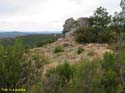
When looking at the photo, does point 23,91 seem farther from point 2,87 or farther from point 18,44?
point 18,44

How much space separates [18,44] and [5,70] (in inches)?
29.1

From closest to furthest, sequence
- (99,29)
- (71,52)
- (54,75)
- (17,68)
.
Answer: (54,75) → (17,68) → (71,52) → (99,29)

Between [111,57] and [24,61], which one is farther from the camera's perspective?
[111,57]

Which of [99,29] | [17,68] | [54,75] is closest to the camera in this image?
[54,75]

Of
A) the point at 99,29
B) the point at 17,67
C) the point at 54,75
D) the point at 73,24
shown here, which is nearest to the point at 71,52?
the point at 99,29

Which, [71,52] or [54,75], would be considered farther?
[71,52]

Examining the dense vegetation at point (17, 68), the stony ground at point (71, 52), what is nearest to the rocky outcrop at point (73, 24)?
the stony ground at point (71, 52)

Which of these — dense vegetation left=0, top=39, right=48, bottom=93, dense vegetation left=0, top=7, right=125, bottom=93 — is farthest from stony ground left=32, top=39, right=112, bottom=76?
dense vegetation left=0, top=39, right=48, bottom=93

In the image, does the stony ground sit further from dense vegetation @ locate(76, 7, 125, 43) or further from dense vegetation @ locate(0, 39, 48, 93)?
dense vegetation @ locate(0, 39, 48, 93)

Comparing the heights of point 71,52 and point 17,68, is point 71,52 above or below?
below

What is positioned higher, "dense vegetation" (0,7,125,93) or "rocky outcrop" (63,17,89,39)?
"rocky outcrop" (63,17,89,39)

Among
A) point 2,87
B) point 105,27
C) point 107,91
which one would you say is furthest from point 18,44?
point 105,27

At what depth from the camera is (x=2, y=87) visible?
848 cm

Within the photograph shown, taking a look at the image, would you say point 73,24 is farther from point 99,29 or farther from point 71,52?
point 71,52
